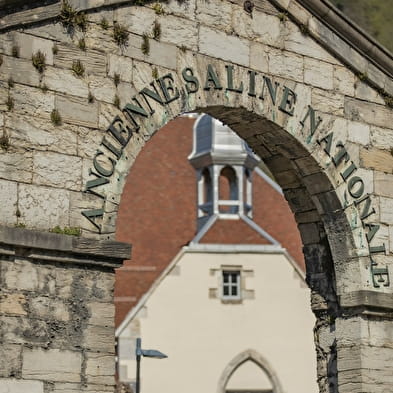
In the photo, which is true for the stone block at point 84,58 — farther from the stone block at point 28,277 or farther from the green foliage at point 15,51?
the stone block at point 28,277

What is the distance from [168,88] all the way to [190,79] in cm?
33

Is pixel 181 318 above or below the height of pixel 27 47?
above

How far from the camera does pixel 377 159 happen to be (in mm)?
15359

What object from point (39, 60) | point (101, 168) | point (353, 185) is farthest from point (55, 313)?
point (353, 185)

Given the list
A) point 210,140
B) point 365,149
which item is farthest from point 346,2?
point 365,149

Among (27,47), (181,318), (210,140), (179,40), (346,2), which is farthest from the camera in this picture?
(346,2)

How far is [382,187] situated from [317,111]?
1.23m

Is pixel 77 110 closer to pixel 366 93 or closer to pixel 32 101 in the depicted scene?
pixel 32 101

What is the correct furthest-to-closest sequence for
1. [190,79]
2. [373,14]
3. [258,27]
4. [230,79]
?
[373,14]
[258,27]
[230,79]
[190,79]

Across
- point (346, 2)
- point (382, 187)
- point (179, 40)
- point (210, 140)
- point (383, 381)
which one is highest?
point (346, 2)

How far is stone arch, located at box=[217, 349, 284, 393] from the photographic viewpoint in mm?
33375

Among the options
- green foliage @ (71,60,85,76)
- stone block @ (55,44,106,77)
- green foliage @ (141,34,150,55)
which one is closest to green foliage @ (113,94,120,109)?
stone block @ (55,44,106,77)

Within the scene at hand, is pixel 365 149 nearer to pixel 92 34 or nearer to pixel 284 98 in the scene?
pixel 284 98

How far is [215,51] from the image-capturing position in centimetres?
1408
